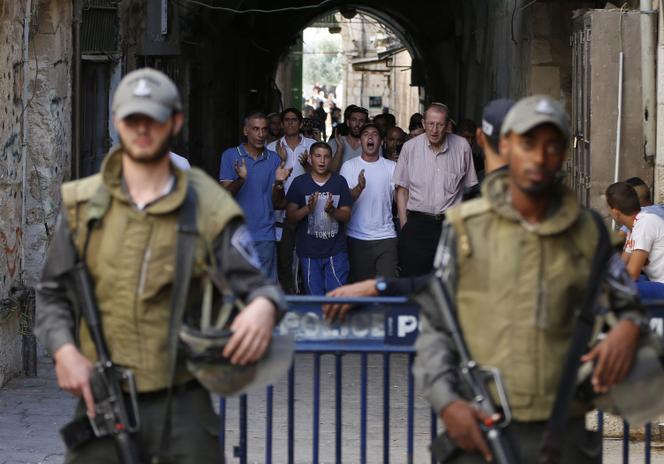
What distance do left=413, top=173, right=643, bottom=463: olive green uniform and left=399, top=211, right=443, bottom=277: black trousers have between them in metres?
5.96

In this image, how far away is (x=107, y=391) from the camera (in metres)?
3.76

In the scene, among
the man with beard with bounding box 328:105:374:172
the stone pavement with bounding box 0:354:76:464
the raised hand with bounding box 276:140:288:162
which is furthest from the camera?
the man with beard with bounding box 328:105:374:172

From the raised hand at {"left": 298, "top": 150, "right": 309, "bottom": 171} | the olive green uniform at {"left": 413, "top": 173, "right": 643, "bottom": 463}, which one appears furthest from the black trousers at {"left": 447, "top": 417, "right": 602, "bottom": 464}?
the raised hand at {"left": 298, "top": 150, "right": 309, "bottom": 171}

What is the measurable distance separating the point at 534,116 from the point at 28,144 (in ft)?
21.7

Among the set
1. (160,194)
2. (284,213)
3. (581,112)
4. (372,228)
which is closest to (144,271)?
(160,194)

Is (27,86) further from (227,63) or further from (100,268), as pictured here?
(227,63)

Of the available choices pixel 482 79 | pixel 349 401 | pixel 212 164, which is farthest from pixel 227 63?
pixel 349 401

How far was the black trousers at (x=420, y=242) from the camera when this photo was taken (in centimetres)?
977

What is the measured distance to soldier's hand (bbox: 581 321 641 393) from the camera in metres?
3.75

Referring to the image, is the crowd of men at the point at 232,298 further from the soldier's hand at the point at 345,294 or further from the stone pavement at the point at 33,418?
the stone pavement at the point at 33,418

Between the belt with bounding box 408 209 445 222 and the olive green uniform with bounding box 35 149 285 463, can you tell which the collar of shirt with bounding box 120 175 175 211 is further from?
the belt with bounding box 408 209 445 222

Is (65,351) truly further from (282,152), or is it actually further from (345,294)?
(282,152)

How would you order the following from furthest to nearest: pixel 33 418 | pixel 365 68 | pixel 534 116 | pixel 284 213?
pixel 365 68 → pixel 284 213 → pixel 33 418 → pixel 534 116

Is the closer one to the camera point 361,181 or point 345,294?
point 345,294
